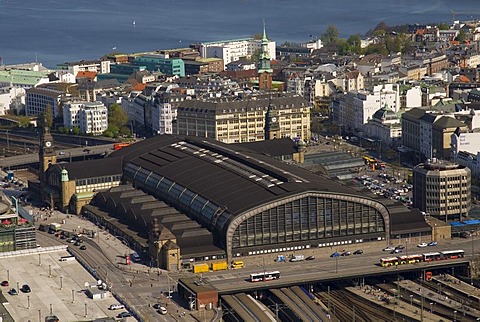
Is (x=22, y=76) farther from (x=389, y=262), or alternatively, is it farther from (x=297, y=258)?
(x=389, y=262)

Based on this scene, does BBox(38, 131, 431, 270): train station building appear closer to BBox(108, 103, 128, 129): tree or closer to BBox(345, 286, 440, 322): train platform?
BBox(345, 286, 440, 322): train platform

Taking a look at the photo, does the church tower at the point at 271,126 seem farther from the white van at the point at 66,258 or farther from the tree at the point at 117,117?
the white van at the point at 66,258

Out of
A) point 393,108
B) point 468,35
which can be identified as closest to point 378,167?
point 393,108

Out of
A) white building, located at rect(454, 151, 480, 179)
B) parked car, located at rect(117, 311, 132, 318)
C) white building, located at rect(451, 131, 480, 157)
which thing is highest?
white building, located at rect(451, 131, 480, 157)

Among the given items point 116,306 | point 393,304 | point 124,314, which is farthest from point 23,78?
point 393,304

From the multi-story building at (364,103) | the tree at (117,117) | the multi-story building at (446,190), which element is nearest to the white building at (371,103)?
the multi-story building at (364,103)

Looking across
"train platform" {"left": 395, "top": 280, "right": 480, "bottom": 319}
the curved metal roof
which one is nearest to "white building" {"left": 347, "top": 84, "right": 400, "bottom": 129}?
the curved metal roof

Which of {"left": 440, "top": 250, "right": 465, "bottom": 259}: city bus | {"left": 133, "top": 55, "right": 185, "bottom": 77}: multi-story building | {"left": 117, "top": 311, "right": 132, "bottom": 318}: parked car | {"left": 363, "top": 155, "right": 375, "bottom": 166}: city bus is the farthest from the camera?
{"left": 133, "top": 55, "right": 185, "bottom": 77}: multi-story building
